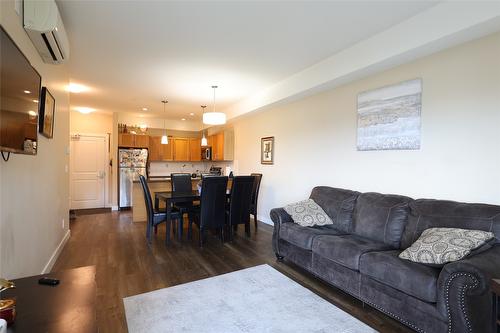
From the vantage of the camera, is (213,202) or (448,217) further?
(213,202)

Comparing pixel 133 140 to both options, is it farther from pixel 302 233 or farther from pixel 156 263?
pixel 302 233

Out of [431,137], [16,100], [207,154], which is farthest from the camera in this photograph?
[207,154]

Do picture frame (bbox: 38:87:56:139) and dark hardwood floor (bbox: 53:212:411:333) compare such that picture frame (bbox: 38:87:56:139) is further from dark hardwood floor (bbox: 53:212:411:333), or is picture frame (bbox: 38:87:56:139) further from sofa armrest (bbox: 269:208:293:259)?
sofa armrest (bbox: 269:208:293:259)

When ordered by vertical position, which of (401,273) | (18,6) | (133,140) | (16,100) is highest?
(18,6)

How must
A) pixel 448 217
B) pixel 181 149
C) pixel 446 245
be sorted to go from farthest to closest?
pixel 181 149 < pixel 448 217 < pixel 446 245

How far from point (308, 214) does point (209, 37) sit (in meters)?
2.38

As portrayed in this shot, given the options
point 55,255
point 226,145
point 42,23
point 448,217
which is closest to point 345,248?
point 448,217

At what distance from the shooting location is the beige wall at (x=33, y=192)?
175 cm

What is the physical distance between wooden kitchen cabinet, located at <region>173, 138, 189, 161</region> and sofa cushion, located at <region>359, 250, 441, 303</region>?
22.4 ft

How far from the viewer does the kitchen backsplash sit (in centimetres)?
813

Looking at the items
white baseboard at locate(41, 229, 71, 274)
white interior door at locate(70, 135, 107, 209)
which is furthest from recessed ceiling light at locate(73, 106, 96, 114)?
white baseboard at locate(41, 229, 71, 274)

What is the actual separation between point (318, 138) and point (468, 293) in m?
2.91

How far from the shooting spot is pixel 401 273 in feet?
6.59

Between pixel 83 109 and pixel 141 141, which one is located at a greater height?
pixel 83 109
